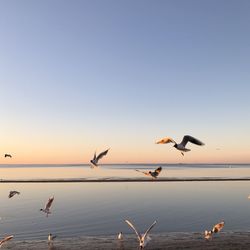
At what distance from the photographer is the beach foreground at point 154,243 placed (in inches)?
1105

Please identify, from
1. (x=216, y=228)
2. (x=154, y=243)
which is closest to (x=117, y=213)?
(x=154, y=243)

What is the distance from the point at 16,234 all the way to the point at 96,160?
17.7 m

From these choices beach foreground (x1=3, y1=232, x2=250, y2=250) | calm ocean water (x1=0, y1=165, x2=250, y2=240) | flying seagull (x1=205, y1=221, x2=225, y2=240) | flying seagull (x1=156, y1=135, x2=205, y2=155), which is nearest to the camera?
flying seagull (x1=156, y1=135, x2=205, y2=155)

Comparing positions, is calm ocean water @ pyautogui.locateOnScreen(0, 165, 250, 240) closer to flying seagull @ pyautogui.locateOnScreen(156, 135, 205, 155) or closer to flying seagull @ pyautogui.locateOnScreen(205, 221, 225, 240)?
flying seagull @ pyautogui.locateOnScreen(205, 221, 225, 240)

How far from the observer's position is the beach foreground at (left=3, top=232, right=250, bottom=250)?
92.1ft

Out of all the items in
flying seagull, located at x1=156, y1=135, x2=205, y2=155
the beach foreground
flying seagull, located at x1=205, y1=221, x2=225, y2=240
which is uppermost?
flying seagull, located at x1=156, y1=135, x2=205, y2=155

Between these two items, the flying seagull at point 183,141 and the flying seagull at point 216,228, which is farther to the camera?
the flying seagull at point 216,228

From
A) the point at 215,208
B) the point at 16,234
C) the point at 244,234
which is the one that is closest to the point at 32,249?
the point at 16,234

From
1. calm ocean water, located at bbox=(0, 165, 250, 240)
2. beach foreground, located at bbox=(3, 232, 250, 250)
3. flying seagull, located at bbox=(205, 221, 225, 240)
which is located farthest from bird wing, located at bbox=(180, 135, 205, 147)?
calm ocean water, located at bbox=(0, 165, 250, 240)

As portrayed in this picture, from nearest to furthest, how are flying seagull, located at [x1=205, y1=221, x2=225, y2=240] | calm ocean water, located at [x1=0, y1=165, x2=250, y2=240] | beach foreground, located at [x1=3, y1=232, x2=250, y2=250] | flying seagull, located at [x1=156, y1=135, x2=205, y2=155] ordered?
flying seagull, located at [x1=156, y1=135, x2=205, y2=155] → flying seagull, located at [x1=205, y1=221, x2=225, y2=240] → beach foreground, located at [x1=3, y1=232, x2=250, y2=250] → calm ocean water, located at [x1=0, y1=165, x2=250, y2=240]

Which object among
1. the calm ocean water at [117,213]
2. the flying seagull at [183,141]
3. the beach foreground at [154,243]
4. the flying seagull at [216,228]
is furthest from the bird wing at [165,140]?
the calm ocean water at [117,213]

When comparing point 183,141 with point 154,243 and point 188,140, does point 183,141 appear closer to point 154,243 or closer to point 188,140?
point 188,140

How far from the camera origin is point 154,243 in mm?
29172

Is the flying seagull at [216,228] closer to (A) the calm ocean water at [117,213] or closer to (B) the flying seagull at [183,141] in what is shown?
(A) the calm ocean water at [117,213]
